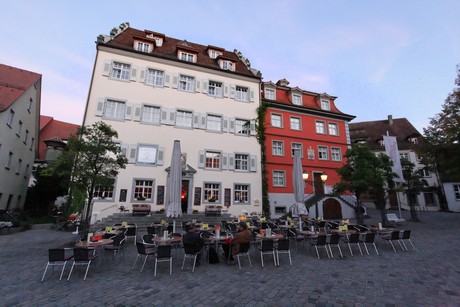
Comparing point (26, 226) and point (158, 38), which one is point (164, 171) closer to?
point (26, 226)

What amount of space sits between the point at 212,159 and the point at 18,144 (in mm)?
15821

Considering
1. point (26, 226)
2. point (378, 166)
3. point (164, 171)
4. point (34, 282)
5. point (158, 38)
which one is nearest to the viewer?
point (34, 282)

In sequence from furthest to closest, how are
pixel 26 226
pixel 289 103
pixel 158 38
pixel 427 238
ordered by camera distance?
pixel 289 103, pixel 158 38, pixel 26 226, pixel 427 238

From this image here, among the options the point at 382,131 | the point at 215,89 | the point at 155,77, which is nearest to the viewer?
the point at 155,77

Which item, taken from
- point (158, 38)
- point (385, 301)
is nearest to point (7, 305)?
point (385, 301)

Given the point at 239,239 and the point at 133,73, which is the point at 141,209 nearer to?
the point at 239,239

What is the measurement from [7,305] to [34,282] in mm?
1267

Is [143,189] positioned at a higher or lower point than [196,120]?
lower

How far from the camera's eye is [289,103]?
23578 mm

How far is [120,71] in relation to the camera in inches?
712

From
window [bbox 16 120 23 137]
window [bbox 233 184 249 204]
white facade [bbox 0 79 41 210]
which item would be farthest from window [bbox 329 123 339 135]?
window [bbox 16 120 23 137]

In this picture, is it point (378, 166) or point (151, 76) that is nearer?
point (378, 166)

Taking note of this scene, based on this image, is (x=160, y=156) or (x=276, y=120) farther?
(x=276, y=120)

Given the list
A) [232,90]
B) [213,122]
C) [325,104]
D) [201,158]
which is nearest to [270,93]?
[232,90]
